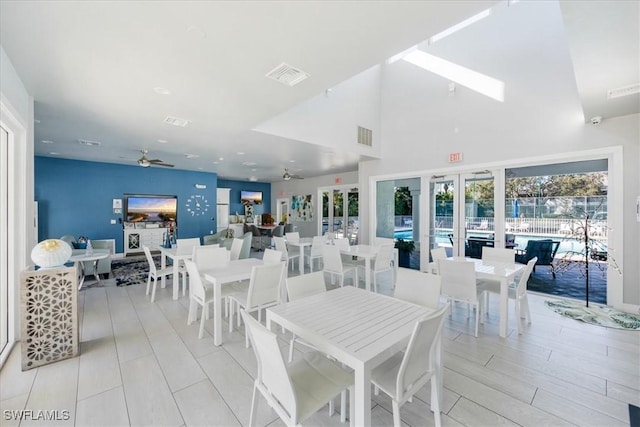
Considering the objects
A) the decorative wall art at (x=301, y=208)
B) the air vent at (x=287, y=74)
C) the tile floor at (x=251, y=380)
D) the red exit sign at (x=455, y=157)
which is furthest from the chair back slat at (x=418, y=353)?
the decorative wall art at (x=301, y=208)

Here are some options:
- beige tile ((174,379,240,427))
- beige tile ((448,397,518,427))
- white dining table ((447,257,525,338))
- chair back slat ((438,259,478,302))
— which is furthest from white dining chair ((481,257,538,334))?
beige tile ((174,379,240,427))

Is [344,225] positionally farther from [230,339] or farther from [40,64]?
[40,64]

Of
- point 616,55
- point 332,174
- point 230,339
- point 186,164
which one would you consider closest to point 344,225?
point 332,174

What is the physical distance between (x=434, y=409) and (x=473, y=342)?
137 cm

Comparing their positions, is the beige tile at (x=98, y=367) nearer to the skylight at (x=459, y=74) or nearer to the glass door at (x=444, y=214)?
the glass door at (x=444, y=214)

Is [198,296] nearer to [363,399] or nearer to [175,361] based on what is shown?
[175,361]

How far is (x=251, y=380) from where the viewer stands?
2.13m

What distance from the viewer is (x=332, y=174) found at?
947 cm

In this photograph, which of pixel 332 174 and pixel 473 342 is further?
pixel 332 174

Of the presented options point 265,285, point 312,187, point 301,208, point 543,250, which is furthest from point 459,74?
point 301,208

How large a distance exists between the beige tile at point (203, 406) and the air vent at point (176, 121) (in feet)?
11.5

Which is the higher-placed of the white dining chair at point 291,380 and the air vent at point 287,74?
the air vent at point 287,74

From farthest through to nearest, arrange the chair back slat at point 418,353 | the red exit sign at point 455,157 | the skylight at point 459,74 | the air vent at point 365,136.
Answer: the air vent at point 365,136, the red exit sign at point 455,157, the skylight at point 459,74, the chair back slat at point 418,353

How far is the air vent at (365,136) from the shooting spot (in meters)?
5.91
